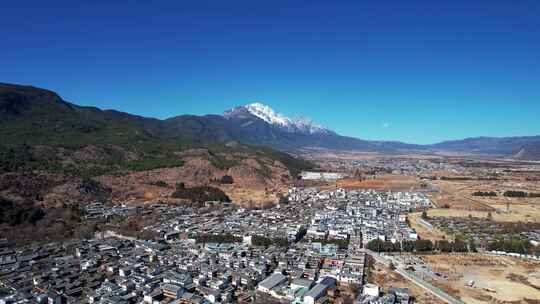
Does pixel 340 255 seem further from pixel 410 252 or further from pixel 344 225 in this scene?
pixel 344 225

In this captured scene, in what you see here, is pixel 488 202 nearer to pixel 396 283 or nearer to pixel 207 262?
pixel 396 283

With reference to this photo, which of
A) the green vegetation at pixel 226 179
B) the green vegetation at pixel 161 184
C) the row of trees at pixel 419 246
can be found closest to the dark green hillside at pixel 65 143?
the green vegetation at pixel 226 179

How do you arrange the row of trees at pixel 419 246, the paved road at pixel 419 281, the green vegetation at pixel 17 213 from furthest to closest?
the green vegetation at pixel 17 213 → the row of trees at pixel 419 246 → the paved road at pixel 419 281

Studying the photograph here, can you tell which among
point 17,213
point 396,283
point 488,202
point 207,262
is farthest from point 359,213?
point 17,213

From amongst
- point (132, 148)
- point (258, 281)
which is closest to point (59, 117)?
point (132, 148)

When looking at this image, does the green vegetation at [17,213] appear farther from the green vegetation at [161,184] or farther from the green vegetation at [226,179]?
the green vegetation at [226,179]

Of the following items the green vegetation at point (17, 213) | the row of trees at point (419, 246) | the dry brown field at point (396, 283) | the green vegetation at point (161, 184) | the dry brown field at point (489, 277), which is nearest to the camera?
the dry brown field at point (396, 283)

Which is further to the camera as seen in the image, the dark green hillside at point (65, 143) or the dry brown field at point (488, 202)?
the dark green hillside at point (65, 143)

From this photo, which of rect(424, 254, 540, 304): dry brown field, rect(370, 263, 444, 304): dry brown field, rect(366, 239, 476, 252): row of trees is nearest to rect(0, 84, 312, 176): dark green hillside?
rect(366, 239, 476, 252): row of trees

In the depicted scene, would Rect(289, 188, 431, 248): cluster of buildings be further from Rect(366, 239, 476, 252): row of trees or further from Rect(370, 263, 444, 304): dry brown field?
Rect(370, 263, 444, 304): dry brown field
